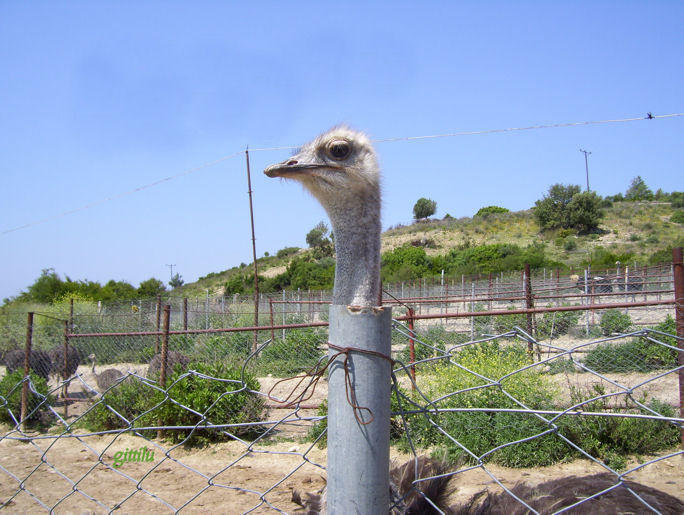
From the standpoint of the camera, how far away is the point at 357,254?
1.39 metres

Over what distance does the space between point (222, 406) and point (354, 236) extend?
409cm

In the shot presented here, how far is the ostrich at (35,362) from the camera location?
303 inches

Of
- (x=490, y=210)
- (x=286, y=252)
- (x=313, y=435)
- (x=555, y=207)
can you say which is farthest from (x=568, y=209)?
(x=313, y=435)

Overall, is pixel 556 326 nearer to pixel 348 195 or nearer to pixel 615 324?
pixel 615 324

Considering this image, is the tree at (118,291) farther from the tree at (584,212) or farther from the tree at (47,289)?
the tree at (584,212)

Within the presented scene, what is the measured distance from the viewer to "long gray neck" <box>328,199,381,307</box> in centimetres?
131

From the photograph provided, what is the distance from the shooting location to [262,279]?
128 ft

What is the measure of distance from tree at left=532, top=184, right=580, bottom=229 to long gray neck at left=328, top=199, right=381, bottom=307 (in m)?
42.7

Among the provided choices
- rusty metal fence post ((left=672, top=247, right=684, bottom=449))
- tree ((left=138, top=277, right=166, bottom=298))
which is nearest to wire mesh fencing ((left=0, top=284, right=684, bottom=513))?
rusty metal fence post ((left=672, top=247, right=684, bottom=449))

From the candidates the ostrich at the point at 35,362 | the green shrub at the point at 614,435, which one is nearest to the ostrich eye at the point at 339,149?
the green shrub at the point at 614,435

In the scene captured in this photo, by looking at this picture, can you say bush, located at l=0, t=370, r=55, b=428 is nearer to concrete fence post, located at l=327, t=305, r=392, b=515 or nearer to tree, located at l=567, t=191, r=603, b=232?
concrete fence post, located at l=327, t=305, r=392, b=515

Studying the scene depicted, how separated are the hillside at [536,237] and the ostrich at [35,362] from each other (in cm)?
2698

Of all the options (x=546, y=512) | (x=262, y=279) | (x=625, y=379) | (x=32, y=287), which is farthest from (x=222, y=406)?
(x=262, y=279)

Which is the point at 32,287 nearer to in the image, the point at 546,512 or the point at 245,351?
the point at 245,351
